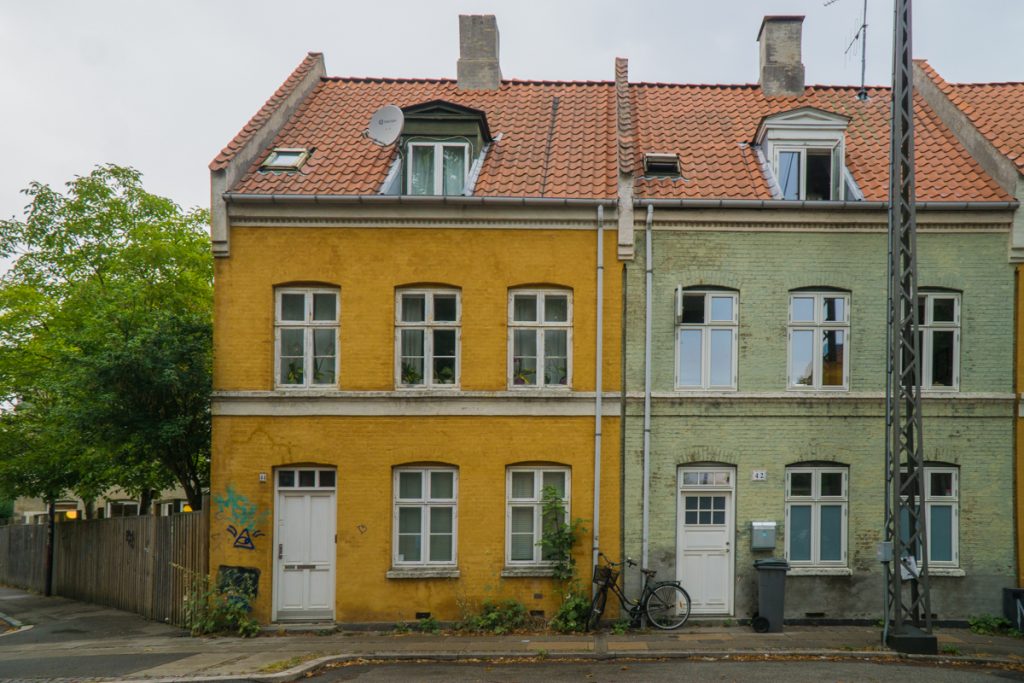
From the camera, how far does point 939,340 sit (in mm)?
15133

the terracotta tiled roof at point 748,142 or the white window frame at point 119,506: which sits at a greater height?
the terracotta tiled roof at point 748,142

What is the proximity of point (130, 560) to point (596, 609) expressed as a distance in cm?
1071

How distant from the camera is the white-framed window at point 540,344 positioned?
1512 centimetres

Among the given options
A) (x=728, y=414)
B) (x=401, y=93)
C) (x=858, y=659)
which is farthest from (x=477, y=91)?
(x=858, y=659)

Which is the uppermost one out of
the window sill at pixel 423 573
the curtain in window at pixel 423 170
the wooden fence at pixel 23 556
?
the curtain in window at pixel 423 170

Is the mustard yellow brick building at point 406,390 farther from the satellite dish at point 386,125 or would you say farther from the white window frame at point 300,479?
the satellite dish at point 386,125

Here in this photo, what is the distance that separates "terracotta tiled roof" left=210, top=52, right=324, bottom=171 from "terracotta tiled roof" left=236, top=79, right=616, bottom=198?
50cm

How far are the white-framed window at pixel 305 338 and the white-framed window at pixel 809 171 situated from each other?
27.2ft

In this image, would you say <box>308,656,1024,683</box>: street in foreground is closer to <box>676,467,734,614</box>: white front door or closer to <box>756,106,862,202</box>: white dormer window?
<box>676,467,734,614</box>: white front door

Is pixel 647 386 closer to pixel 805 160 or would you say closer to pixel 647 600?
pixel 647 600

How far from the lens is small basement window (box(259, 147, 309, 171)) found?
15828 millimetres

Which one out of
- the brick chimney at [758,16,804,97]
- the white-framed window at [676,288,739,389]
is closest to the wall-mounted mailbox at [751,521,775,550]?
the white-framed window at [676,288,739,389]

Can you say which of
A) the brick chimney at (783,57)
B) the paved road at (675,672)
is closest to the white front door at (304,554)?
the paved road at (675,672)

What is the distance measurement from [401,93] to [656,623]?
11889 millimetres
